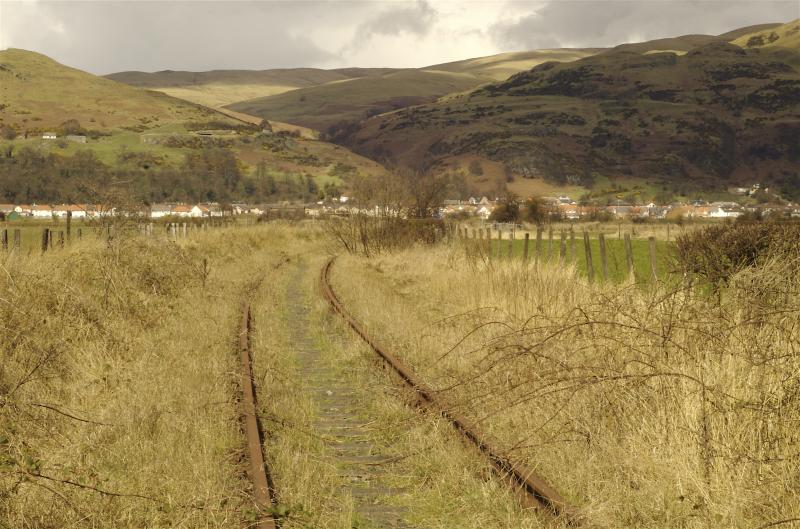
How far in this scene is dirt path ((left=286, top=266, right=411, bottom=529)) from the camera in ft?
18.4

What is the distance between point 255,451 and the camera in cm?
618

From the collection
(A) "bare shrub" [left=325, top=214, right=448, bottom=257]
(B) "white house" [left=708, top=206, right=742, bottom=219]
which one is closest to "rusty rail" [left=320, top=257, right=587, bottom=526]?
(A) "bare shrub" [left=325, top=214, right=448, bottom=257]

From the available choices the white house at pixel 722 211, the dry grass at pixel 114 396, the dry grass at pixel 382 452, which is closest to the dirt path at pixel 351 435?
the dry grass at pixel 382 452

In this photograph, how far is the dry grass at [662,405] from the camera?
4.99 meters

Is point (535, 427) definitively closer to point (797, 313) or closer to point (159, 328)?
point (797, 313)

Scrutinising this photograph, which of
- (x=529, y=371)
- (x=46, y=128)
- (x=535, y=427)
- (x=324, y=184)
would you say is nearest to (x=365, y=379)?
(x=529, y=371)

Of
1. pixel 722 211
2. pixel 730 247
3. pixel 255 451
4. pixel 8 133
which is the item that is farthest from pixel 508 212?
pixel 8 133

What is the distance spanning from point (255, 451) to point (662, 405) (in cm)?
318

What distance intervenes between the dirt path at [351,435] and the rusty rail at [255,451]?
60 centimetres

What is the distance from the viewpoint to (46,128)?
186m

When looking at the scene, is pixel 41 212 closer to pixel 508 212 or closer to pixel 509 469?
pixel 508 212

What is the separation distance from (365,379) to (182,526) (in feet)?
15.6

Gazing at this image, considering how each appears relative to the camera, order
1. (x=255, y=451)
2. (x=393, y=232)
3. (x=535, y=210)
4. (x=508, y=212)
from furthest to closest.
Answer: (x=508, y=212)
(x=535, y=210)
(x=393, y=232)
(x=255, y=451)

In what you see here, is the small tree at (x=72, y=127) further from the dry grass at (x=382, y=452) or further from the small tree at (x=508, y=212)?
the dry grass at (x=382, y=452)
